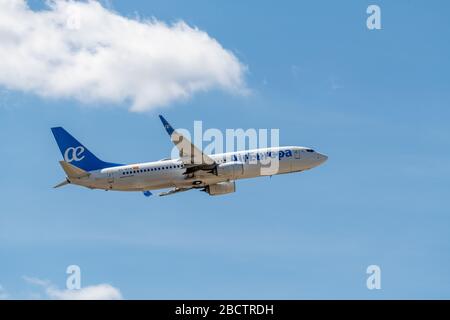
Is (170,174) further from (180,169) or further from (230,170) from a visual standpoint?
(230,170)

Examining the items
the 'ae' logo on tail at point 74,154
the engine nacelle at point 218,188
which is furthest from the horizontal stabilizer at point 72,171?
the engine nacelle at point 218,188

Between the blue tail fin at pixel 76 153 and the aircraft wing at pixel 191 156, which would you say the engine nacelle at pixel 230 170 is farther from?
the blue tail fin at pixel 76 153

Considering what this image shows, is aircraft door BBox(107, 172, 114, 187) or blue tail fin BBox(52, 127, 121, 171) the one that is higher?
blue tail fin BBox(52, 127, 121, 171)

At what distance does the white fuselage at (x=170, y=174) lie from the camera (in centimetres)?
10550

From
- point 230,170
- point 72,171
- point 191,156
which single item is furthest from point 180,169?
point 72,171

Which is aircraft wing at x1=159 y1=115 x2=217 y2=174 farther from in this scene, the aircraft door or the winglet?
the aircraft door

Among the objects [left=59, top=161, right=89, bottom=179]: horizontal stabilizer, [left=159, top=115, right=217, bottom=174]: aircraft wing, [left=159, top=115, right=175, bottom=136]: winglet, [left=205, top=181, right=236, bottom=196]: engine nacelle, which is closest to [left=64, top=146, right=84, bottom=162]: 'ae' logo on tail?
[left=59, top=161, right=89, bottom=179]: horizontal stabilizer

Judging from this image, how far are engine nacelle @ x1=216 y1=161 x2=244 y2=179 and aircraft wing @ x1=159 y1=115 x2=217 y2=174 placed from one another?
1.23 meters

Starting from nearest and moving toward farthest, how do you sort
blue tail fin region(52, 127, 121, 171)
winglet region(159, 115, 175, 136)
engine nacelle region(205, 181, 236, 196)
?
winglet region(159, 115, 175, 136) < blue tail fin region(52, 127, 121, 171) < engine nacelle region(205, 181, 236, 196)

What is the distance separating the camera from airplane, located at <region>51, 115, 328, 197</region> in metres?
105

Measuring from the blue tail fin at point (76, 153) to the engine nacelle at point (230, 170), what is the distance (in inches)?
515
